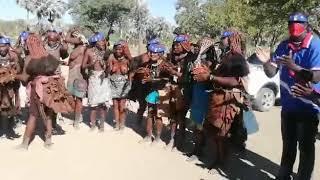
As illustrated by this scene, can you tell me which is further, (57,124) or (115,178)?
(57,124)

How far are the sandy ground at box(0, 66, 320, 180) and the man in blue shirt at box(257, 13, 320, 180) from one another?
1015 mm

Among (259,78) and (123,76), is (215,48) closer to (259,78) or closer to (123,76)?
(123,76)

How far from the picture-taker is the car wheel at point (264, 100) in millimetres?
11875

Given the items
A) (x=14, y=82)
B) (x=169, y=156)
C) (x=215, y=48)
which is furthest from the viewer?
(x=14, y=82)

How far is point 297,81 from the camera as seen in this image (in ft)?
17.4

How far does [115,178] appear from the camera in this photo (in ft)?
20.7

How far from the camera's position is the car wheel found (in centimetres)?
1188

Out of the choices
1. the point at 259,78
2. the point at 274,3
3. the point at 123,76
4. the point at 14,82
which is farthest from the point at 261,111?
the point at 274,3

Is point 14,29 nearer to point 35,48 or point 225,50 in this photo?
point 35,48

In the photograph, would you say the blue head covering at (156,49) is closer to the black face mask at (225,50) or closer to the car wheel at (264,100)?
the black face mask at (225,50)

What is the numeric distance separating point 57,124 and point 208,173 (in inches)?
145

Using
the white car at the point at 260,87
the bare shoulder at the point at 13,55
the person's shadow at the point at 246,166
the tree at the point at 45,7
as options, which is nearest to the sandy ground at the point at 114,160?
the person's shadow at the point at 246,166

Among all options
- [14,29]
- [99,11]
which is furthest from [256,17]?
[14,29]

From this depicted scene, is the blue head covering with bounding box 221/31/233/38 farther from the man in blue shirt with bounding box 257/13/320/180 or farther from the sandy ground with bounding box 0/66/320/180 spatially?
the sandy ground with bounding box 0/66/320/180
